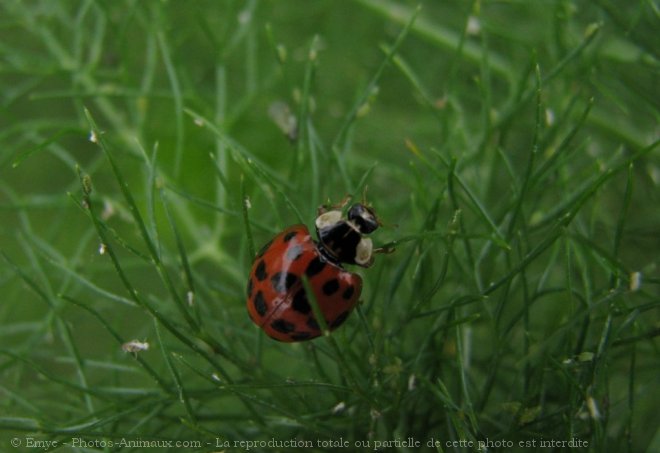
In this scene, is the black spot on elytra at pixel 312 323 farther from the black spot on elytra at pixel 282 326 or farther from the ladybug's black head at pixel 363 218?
the ladybug's black head at pixel 363 218

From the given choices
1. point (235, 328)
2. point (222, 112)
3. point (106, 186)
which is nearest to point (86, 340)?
point (106, 186)

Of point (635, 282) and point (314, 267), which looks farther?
point (314, 267)

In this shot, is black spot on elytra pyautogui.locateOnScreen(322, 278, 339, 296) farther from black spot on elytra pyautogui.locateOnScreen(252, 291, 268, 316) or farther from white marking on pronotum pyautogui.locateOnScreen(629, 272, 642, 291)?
white marking on pronotum pyautogui.locateOnScreen(629, 272, 642, 291)

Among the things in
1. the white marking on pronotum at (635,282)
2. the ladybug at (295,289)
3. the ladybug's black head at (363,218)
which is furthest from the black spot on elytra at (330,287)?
the white marking on pronotum at (635,282)

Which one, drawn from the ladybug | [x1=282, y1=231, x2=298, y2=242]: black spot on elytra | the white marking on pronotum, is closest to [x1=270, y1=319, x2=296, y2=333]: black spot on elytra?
the ladybug

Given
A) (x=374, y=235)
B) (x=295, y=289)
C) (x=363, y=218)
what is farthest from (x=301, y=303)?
(x=374, y=235)

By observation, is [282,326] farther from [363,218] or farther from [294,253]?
[363,218]
